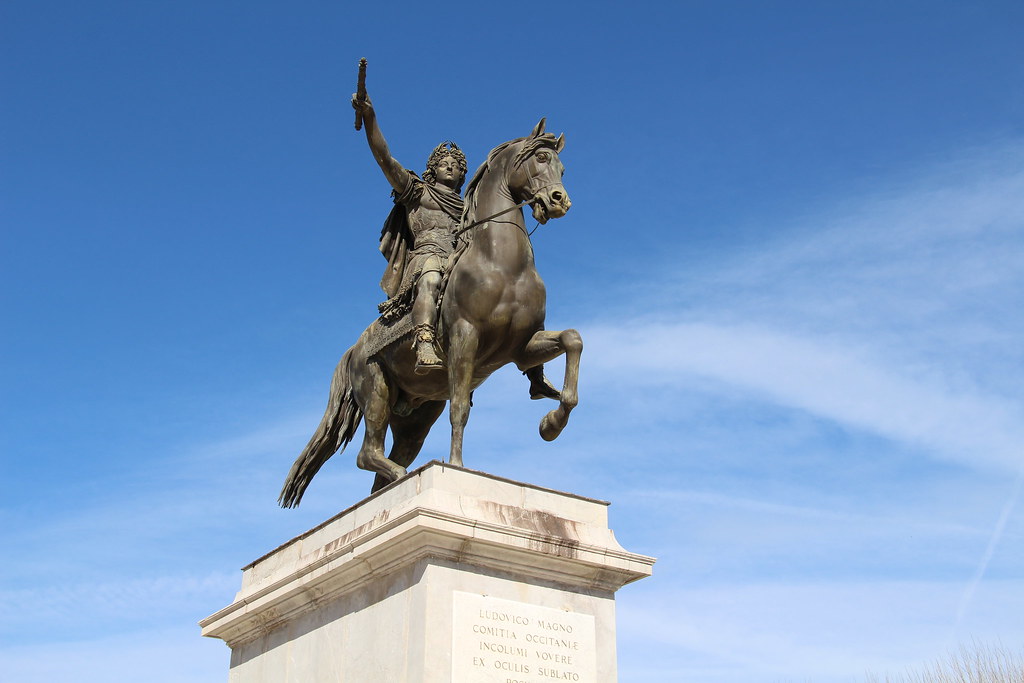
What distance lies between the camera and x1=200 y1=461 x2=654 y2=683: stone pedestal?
9633 millimetres

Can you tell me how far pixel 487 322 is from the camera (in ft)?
37.3

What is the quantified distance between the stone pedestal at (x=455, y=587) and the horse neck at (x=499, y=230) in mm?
2308

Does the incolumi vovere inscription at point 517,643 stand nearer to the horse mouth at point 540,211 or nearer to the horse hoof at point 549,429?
the horse hoof at point 549,429

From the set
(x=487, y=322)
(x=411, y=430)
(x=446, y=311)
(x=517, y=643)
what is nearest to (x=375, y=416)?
(x=411, y=430)

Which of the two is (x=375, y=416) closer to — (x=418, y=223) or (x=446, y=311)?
(x=446, y=311)

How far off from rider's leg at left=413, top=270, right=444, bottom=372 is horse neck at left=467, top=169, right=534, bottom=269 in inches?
22.5

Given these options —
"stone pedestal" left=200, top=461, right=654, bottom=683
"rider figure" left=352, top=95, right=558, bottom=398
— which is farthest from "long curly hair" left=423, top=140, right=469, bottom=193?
"stone pedestal" left=200, top=461, right=654, bottom=683

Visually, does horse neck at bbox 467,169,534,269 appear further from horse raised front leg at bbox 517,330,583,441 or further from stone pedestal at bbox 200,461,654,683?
stone pedestal at bbox 200,461,654,683

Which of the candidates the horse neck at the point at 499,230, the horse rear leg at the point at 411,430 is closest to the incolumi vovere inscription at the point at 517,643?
the horse neck at the point at 499,230

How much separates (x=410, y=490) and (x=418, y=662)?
156cm

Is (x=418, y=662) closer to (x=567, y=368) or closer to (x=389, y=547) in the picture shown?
(x=389, y=547)

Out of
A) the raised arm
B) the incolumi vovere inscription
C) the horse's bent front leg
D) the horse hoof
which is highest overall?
the raised arm

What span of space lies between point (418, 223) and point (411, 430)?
2.30 m

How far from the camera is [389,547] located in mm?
9984
